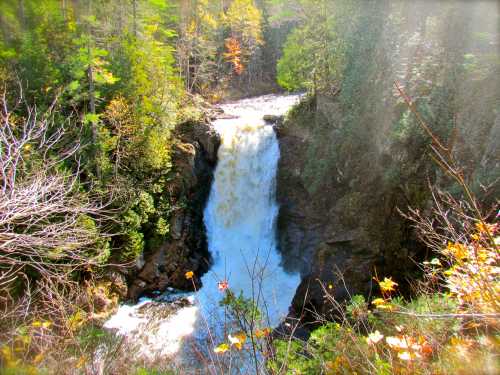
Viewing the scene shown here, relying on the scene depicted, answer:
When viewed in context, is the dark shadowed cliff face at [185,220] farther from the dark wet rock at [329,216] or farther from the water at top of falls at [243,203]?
the dark wet rock at [329,216]

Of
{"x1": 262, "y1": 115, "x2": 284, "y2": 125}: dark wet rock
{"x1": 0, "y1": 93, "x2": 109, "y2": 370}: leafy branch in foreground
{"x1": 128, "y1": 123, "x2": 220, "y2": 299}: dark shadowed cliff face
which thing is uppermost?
{"x1": 0, "y1": 93, "x2": 109, "y2": 370}: leafy branch in foreground

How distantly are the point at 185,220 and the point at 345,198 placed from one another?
6.72 meters

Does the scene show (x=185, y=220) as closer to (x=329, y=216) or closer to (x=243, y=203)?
(x=243, y=203)

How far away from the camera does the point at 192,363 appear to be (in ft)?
29.0

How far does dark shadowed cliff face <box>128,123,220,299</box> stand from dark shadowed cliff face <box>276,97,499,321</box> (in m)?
3.43

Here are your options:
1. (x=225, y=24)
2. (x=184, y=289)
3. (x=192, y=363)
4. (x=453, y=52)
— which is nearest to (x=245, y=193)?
(x=184, y=289)

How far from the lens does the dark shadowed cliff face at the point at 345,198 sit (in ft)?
28.9

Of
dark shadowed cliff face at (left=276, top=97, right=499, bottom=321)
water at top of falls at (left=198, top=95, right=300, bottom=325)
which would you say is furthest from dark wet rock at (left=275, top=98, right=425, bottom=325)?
water at top of falls at (left=198, top=95, right=300, bottom=325)

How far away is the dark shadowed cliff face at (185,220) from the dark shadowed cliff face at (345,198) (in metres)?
3.43

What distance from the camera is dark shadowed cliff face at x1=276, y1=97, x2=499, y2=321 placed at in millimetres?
8812

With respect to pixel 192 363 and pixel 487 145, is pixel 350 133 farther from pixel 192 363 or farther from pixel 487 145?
pixel 192 363

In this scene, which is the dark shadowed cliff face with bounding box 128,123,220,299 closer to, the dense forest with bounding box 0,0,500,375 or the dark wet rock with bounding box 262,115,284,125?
the dense forest with bounding box 0,0,500,375

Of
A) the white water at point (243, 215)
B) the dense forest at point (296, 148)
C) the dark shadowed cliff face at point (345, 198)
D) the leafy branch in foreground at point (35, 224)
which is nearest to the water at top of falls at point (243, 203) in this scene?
the white water at point (243, 215)

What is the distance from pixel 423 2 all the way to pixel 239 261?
11.2 metres
